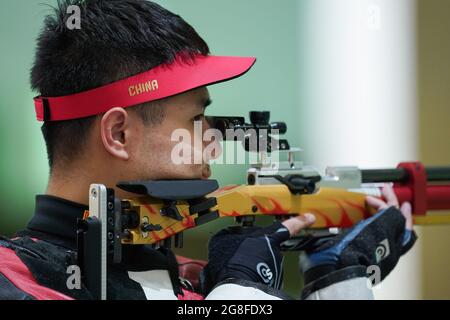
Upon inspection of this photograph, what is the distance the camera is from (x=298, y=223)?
113 centimetres

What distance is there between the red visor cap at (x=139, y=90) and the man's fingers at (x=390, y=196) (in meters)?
0.46

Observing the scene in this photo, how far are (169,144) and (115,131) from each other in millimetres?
83

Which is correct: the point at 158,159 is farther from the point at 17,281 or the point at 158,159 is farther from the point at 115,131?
the point at 17,281

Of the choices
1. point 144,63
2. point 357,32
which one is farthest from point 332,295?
point 357,32

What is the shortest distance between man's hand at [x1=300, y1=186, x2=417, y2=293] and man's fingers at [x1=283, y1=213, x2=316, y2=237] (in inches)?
2.6

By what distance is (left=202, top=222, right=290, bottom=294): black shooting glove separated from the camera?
98 cm

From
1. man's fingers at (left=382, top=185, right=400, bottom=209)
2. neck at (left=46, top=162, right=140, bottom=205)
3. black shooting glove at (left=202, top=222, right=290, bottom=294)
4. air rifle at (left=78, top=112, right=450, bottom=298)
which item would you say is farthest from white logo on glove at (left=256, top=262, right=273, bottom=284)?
man's fingers at (left=382, top=185, right=400, bottom=209)

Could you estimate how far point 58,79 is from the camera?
3.06ft

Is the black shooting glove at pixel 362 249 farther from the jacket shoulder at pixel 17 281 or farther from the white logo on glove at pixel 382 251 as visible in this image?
the jacket shoulder at pixel 17 281

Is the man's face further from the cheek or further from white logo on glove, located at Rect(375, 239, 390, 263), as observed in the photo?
white logo on glove, located at Rect(375, 239, 390, 263)

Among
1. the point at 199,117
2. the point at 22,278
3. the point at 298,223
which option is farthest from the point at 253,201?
the point at 22,278

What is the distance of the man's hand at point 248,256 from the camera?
978 millimetres

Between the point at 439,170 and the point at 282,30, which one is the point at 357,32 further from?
the point at 439,170

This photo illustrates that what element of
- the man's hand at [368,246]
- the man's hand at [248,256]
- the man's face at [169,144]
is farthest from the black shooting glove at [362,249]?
the man's face at [169,144]
